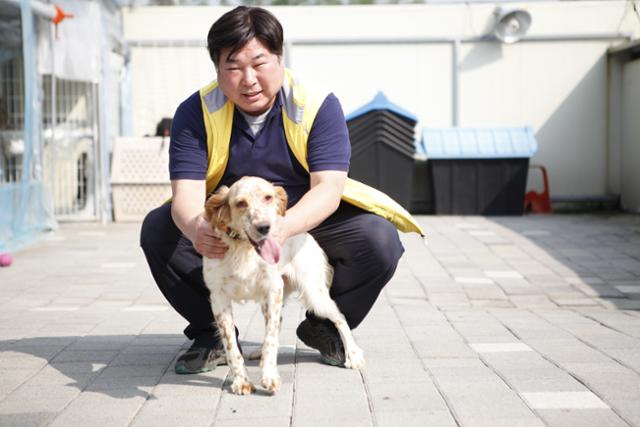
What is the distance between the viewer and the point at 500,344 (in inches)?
167

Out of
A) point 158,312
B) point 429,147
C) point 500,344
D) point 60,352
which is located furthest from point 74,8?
point 500,344

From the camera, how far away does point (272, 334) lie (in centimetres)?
339

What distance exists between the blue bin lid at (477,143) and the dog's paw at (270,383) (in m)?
8.57

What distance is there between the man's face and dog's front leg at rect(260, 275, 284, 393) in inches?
28.3

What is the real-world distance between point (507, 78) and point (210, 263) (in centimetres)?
994

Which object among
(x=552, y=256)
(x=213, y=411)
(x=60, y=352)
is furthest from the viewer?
(x=552, y=256)

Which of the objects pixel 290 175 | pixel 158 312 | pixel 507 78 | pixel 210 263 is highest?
pixel 507 78

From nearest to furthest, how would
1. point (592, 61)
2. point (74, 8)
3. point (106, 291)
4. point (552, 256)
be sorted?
point (106, 291), point (552, 256), point (74, 8), point (592, 61)

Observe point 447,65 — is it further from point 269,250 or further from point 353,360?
point 269,250

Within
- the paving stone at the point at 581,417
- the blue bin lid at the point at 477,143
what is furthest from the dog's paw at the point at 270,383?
the blue bin lid at the point at 477,143

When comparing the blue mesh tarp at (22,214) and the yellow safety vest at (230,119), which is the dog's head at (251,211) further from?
the blue mesh tarp at (22,214)

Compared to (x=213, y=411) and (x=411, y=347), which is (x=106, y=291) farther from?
(x=213, y=411)

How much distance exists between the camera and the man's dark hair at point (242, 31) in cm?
338

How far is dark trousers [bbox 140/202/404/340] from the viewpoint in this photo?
3768 mm
